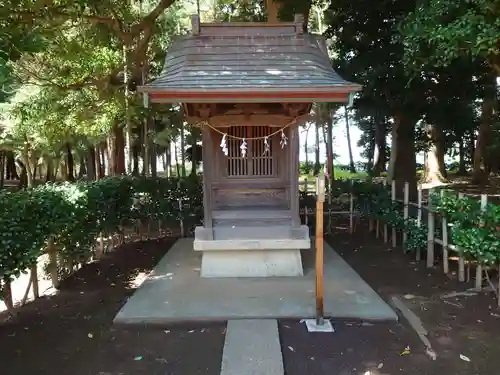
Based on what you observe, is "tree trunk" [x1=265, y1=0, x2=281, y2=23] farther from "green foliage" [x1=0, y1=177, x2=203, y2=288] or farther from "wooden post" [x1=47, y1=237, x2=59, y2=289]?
"wooden post" [x1=47, y1=237, x2=59, y2=289]

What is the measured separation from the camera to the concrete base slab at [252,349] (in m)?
3.99

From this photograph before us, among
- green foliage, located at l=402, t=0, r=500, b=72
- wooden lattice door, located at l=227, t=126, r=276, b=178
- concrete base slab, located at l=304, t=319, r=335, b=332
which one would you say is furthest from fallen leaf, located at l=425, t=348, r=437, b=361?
wooden lattice door, located at l=227, t=126, r=276, b=178

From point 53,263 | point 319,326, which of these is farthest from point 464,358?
point 53,263

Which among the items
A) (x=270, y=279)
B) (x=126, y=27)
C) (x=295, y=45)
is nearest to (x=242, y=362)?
(x=270, y=279)

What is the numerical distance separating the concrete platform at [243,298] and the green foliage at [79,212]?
49.9 inches

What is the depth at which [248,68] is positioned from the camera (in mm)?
6926

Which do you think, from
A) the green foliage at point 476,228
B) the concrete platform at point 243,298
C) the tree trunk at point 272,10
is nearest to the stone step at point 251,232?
the concrete platform at point 243,298

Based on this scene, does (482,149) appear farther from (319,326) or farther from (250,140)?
(319,326)

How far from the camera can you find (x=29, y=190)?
5.89 meters

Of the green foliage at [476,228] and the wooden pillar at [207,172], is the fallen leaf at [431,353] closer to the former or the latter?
the green foliage at [476,228]

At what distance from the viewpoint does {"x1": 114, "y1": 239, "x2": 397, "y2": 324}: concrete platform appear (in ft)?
17.4

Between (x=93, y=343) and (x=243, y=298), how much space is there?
78.6 inches

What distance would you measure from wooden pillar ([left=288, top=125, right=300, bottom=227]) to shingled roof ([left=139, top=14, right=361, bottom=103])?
105 cm

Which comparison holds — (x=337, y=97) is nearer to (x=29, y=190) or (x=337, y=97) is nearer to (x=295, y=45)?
(x=295, y=45)
